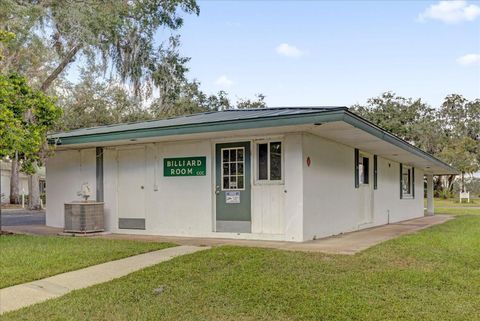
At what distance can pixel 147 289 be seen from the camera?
16.6 ft

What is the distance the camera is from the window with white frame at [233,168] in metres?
9.18

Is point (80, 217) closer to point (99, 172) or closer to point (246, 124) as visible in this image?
point (99, 172)

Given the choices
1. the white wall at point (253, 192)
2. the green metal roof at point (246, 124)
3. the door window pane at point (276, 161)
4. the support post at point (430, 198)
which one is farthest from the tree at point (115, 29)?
the support post at point (430, 198)

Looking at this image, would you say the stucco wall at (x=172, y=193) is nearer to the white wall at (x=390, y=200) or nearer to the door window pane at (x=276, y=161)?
the door window pane at (x=276, y=161)

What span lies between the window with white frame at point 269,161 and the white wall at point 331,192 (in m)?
0.54

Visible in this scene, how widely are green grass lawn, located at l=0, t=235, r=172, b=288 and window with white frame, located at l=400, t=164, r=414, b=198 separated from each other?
11638mm

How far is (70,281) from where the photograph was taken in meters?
5.52

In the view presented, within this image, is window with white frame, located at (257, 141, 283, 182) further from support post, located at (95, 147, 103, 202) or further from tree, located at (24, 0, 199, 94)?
tree, located at (24, 0, 199, 94)

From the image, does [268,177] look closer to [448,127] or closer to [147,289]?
[147,289]

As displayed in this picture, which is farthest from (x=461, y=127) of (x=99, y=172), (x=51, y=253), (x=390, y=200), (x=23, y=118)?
(x=51, y=253)

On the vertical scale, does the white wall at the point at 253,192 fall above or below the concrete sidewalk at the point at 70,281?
above

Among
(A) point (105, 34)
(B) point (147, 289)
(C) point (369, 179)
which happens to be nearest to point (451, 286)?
(B) point (147, 289)

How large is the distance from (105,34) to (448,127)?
132 feet

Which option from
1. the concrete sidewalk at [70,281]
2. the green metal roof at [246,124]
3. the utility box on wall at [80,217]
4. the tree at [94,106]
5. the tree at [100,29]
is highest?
the tree at [100,29]
